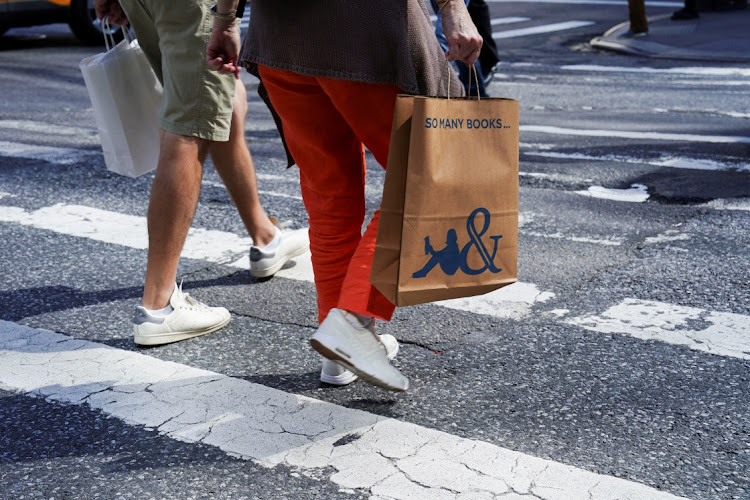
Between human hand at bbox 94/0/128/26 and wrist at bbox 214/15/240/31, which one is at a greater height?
human hand at bbox 94/0/128/26

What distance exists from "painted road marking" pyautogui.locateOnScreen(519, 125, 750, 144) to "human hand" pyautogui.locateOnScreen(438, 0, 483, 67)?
16.8 feet

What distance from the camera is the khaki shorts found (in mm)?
3359

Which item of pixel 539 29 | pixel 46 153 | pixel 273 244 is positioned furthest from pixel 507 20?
pixel 273 244

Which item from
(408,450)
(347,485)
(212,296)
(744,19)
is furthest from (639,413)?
(744,19)

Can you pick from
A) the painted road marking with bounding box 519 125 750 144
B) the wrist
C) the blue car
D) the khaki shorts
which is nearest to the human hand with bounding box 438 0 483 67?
the wrist

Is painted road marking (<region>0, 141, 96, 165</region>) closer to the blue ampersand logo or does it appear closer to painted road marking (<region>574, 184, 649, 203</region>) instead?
painted road marking (<region>574, 184, 649, 203</region>)

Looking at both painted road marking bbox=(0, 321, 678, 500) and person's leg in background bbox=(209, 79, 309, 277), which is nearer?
painted road marking bbox=(0, 321, 678, 500)

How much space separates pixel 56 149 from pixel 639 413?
5.39 meters

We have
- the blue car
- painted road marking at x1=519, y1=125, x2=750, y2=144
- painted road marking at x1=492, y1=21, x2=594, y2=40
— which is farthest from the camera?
painted road marking at x1=492, y1=21, x2=594, y2=40

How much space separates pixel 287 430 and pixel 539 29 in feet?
49.0

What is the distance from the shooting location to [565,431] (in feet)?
9.05

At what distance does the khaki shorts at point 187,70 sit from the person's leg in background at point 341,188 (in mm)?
650

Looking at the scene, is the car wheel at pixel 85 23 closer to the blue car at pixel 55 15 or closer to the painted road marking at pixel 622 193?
the blue car at pixel 55 15

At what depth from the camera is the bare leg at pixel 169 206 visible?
3.50 meters
